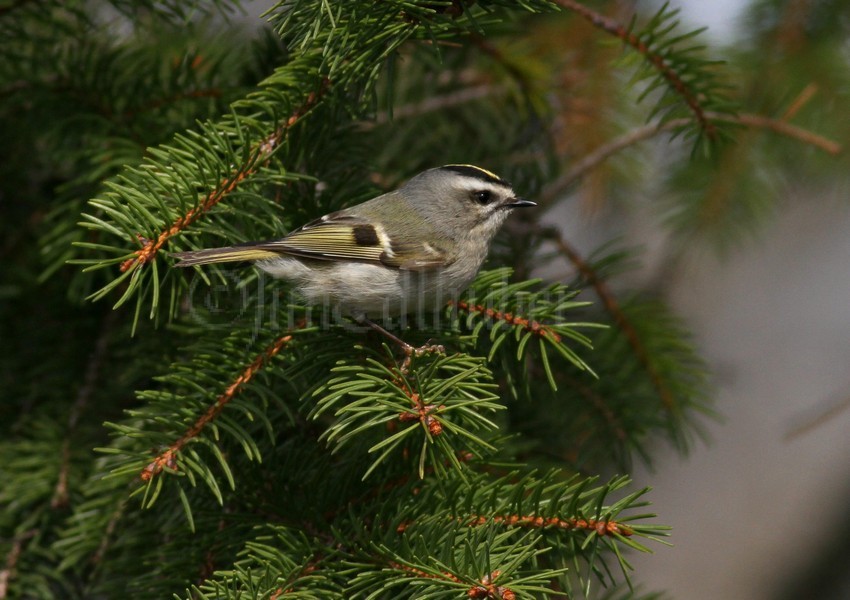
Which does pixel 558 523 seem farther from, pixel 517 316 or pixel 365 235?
pixel 365 235

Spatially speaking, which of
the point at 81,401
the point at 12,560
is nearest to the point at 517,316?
the point at 81,401

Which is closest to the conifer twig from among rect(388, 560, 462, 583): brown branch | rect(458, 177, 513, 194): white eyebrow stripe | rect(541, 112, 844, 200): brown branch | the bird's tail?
the bird's tail

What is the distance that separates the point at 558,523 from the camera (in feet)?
3.58

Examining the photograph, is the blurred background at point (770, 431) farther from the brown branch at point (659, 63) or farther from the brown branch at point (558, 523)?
the brown branch at point (558, 523)

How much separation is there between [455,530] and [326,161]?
2.57ft

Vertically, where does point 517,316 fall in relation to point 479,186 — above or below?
below

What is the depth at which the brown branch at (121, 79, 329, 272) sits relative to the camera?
3.65 feet

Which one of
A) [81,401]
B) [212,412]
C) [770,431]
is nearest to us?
[212,412]

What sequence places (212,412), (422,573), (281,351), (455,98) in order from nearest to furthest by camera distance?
(422,573) → (212,412) → (281,351) → (455,98)

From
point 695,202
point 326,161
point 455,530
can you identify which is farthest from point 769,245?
point 455,530

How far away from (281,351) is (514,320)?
0.41 metres

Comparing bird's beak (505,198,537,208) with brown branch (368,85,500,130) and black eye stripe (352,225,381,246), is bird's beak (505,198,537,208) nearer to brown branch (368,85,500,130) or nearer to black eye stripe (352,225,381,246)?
black eye stripe (352,225,381,246)

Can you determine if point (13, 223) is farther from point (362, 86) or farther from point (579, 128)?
point (579, 128)

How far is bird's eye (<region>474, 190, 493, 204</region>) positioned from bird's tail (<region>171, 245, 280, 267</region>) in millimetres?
591
